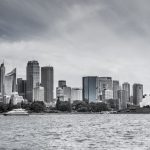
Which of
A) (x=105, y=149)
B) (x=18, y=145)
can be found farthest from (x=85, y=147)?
(x=18, y=145)

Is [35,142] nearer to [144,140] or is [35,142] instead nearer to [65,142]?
[65,142]

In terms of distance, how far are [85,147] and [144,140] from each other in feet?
36.9

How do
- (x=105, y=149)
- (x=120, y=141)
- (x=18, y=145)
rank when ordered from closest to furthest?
(x=105, y=149), (x=18, y=145), (x=120, y=141)

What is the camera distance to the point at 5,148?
178ft

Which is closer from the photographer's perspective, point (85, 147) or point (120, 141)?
point (85, 147)

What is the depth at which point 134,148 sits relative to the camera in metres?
54.0

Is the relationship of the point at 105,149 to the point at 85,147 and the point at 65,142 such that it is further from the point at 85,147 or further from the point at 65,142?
the point at 65,142

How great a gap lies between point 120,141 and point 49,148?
11.6 m

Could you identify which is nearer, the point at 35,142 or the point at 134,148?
the point at 134,148

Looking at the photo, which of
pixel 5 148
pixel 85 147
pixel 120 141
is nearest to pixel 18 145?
pixel 5 148

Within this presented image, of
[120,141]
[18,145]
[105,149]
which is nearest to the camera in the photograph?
[105,149]

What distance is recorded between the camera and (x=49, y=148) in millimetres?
53812

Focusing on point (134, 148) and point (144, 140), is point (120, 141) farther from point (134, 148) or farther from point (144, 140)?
point (134, 148)

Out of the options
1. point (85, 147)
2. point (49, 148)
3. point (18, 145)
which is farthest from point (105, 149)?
point (18, 145)
